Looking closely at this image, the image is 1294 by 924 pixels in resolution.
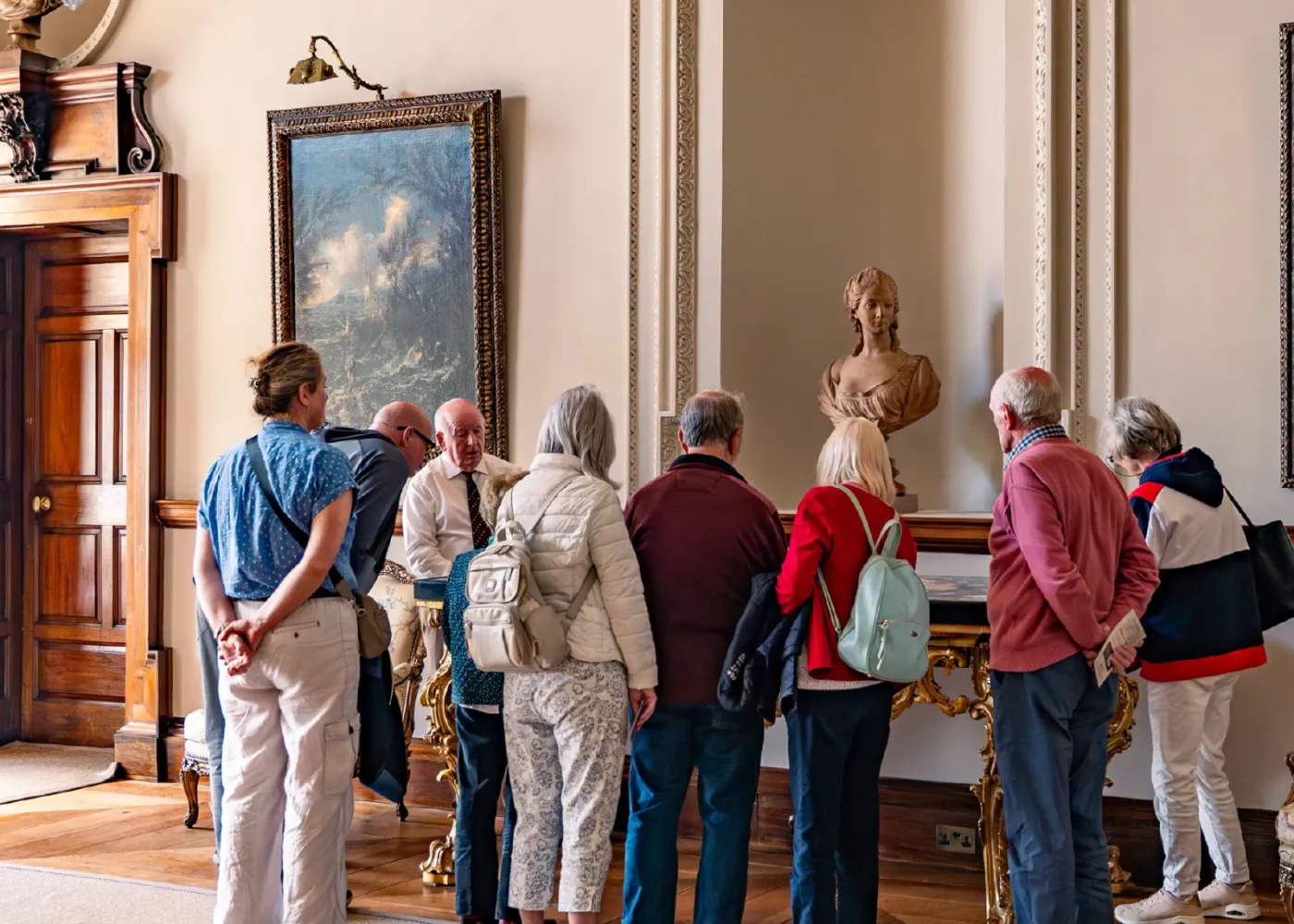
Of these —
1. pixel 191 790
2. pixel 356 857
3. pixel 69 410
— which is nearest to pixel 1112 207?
pixel 356 857

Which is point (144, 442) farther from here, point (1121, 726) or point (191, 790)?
point (1121, 726)

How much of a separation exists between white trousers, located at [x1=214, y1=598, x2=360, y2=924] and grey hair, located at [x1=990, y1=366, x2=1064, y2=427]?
5.81ft

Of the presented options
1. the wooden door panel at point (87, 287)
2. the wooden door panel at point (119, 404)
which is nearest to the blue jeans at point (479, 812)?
the wooden door panel at point (119, 404)

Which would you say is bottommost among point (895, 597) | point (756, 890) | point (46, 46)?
point (756, 890)

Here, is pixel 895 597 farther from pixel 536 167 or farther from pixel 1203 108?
pixel 536 167

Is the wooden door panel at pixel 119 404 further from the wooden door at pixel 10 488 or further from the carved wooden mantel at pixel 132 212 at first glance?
the wooden door at pixel 10 488

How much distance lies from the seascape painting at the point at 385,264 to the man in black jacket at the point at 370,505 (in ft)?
4.29

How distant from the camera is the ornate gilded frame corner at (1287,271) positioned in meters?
4.64

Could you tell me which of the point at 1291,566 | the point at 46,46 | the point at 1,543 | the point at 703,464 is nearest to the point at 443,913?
the point at 703,464

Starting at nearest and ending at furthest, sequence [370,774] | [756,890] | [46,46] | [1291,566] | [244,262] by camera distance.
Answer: [370,774] < [1291,566] < [756,890] < [244,262] < [46,46]

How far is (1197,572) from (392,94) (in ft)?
12.4

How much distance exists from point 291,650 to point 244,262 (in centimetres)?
329

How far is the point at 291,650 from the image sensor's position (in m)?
3.55

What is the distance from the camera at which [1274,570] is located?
433 cm
